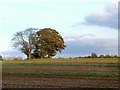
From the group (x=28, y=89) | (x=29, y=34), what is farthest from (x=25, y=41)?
(x=28, y=89)

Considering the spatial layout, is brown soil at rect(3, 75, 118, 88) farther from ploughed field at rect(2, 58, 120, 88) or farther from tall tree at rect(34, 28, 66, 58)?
tall tree at rect(34, 28, 66, 58)

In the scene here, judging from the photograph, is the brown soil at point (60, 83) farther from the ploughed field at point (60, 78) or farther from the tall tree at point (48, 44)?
the tall tree at point (48, 44)

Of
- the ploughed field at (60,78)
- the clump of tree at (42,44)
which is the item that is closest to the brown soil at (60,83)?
the ploughed field at (60,78)

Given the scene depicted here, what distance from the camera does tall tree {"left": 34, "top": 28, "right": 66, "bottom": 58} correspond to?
3418 inches

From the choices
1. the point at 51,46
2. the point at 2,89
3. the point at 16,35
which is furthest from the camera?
the point at 16,35

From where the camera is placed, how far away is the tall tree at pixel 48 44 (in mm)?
86812

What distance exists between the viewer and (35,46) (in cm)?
8856

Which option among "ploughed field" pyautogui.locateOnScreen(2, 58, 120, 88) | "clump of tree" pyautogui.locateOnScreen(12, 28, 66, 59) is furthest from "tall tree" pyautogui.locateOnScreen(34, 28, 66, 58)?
"ploughed field" pyautogui.locateOnScreen(2, 58, 120, 88)

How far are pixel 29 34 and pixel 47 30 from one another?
16.4 feet

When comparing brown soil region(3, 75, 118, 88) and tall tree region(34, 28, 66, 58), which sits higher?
tall tree region(34, 28, 66, 58)

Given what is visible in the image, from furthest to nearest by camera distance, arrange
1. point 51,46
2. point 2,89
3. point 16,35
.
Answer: point 16,35, point 51,46, point 2,89

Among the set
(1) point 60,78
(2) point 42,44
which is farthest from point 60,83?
(2) point 42,44

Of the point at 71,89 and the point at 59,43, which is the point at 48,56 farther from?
the point at 71,89

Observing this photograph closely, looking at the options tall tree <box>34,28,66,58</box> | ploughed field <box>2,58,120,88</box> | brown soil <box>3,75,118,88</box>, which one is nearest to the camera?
brown soil <box>3,75,118,88</box>
